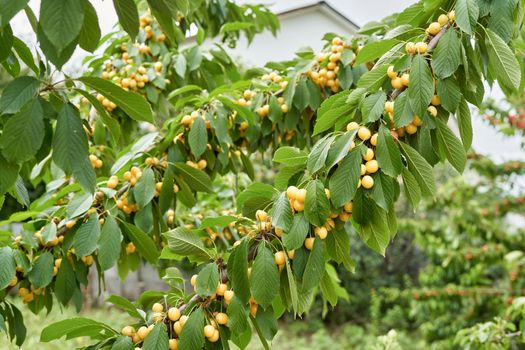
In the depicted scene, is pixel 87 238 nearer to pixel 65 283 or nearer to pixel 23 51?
pixel 65 283

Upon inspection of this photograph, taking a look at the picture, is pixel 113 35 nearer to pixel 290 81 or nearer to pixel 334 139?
pixel 290 81

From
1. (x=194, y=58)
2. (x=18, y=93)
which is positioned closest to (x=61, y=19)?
(x=18, y=93)

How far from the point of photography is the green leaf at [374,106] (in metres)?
0.79

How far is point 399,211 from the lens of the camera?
242 inches

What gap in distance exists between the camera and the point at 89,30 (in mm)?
672

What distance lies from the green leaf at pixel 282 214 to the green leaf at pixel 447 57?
303mm

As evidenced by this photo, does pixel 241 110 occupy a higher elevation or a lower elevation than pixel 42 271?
higher

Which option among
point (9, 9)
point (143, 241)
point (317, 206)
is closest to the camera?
point (9, 9)

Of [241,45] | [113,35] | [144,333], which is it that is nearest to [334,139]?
[144,333]

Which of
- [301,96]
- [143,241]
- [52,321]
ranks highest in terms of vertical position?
[301,96]

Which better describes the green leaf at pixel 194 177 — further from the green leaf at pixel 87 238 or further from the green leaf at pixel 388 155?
the green leaf at pixel 388 155

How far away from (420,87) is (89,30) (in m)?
0.47

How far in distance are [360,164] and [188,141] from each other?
0.60 metres

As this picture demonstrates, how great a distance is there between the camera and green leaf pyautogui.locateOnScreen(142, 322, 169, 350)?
2.44ft
